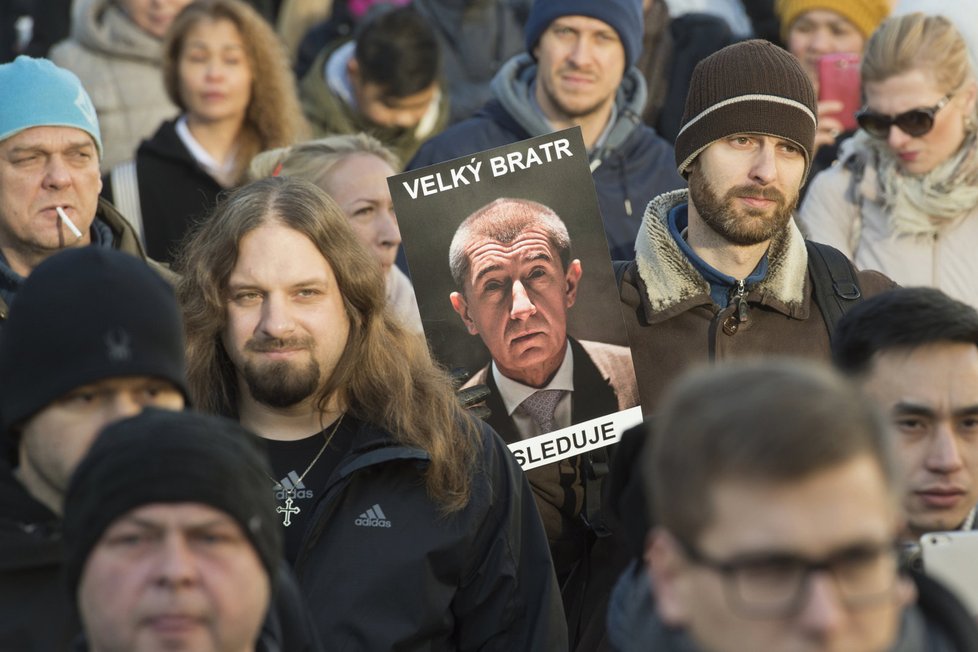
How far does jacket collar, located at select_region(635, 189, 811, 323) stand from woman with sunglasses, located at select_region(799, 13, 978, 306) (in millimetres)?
1384

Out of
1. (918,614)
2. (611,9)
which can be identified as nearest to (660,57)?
(611,9)

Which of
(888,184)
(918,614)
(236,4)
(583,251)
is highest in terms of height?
(236,4)

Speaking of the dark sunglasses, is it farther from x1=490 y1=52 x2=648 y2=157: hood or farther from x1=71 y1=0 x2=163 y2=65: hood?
x1=71 y1=0 x2=163 y2=65: hood

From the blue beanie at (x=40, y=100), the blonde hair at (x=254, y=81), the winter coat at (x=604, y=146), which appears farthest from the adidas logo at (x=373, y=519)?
the blonde hair at (x=254, y=81)

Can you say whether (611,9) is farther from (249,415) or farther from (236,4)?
(249,415)

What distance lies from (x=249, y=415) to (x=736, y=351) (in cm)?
149

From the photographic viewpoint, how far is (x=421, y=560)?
446cm

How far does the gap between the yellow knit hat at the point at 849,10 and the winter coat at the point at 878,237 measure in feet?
5.63

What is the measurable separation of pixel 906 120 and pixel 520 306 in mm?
2328

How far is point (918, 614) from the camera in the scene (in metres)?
2.86

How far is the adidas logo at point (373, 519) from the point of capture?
449 cm

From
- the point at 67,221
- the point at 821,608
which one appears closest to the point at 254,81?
the point at 67,221

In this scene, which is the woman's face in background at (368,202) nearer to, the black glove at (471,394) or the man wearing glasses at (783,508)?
the black glove at (471,394)

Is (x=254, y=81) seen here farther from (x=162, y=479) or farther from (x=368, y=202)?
(x=162, y=479)
